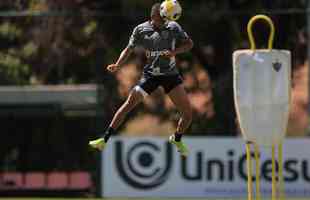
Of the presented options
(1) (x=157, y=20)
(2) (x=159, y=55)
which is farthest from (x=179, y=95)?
(1) (x=157, y=20)

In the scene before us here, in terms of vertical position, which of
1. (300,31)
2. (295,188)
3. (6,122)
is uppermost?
(300,31)

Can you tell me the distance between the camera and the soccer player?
11.9 metres

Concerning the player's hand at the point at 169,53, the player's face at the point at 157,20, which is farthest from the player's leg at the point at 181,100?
→ the player's face at the point at 157,20

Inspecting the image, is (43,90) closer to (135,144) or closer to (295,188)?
(135,144)

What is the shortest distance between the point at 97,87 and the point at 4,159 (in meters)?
2.41

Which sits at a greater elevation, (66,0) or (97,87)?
(66,0)

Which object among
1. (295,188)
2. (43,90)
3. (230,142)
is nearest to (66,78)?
(43,90)

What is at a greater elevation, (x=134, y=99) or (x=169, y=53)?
(x=169, y=53)

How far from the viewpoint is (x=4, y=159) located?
2016 cm

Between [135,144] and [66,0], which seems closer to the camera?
[135,144]

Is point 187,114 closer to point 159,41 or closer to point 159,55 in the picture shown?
point 159,55

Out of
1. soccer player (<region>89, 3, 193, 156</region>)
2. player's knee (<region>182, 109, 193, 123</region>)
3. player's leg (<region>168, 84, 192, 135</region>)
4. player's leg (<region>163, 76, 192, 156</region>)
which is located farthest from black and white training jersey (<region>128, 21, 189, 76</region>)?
player's knee (<region>182, 109, 193, 123</region>)

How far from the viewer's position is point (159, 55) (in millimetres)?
11891

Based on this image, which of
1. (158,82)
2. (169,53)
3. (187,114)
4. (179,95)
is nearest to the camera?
(169,53)
